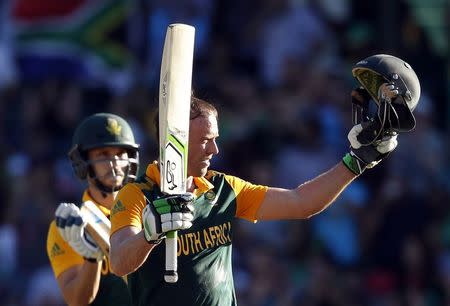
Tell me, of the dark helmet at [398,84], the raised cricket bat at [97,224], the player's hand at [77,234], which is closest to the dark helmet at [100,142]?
the raised cricket bat at [97,224]

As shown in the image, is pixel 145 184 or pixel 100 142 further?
pixel 100 142

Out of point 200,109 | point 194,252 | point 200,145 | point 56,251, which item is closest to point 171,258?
point 194,252

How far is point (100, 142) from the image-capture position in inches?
300

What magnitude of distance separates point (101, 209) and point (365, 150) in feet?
5.62

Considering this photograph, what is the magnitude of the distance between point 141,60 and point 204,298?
6807 millimetres

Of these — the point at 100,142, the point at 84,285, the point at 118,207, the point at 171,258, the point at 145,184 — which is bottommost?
the point at 84,285

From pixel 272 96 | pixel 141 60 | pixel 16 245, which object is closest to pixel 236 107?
pixel 272 96

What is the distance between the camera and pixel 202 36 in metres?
12.8

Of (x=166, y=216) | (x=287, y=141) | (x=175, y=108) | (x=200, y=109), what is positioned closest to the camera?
(x=166, y=216)

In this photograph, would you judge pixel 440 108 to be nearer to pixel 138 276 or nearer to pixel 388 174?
pixel 388 174

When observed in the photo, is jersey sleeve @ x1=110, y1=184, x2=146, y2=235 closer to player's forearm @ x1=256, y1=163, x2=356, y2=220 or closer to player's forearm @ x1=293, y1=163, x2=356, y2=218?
player's forearm @ x1=256, y1=163, x2=356, y2=220

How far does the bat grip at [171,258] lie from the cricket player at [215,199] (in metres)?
0.17

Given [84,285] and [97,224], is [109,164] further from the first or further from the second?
[84,285]

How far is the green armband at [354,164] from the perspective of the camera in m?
6.42
